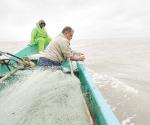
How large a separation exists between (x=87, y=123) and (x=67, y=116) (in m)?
0.23

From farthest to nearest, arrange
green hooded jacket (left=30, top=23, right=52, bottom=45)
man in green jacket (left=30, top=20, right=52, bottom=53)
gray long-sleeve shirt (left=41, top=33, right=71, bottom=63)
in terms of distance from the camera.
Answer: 1. green hooded jacket (left=30, top=23, right=52, bottom=45)
2. man in green jacket (left=30, top=20, right=52, bottom=53)
3. gray long-sleeve shirt (left=41, top=33, right=71, bottom=63)

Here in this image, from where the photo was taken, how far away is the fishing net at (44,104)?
112 inches

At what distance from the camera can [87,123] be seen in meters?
2.89

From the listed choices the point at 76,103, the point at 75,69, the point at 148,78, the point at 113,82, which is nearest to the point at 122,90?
the point at 113,82

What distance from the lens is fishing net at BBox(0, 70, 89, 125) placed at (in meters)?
2.83

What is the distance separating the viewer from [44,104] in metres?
3.15

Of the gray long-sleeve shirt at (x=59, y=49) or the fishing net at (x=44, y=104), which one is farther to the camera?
the gray long-sleeve shirt at (x=59, y=49)

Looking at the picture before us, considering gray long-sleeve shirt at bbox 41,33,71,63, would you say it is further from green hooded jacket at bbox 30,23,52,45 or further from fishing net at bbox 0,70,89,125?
green hooded jacket at bbox 30,23,52,45

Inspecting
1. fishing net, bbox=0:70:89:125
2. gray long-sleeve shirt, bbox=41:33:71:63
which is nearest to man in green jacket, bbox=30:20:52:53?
gray long-sleeve shirt, bbox=41:33:71:63

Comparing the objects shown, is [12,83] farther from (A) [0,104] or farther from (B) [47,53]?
(B) [47,53]

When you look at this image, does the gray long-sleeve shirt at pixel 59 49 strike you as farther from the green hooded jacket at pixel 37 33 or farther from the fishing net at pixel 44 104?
the green hooded jacket at pixel 37 33

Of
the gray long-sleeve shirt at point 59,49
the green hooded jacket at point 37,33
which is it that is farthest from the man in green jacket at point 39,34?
the gray long-sleeve shirt at point 59,49

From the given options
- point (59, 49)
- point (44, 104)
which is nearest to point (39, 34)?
point (59, 49)

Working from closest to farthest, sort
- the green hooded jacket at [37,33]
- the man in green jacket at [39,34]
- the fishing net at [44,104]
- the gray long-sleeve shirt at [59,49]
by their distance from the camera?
the fishing net at [44,104], the gray long-sleeve shirt at [59,49], the man in green jacket at [39,34], the green hooded jacket at [37,33]
